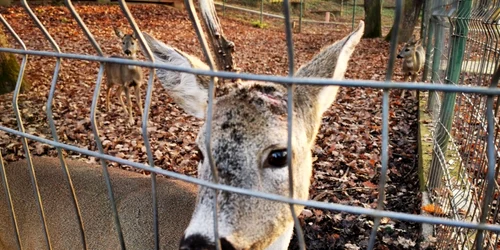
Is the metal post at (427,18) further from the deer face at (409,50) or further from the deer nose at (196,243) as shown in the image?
the deer nose at (196,243)

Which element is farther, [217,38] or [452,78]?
[217,38]

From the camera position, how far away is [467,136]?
330cm

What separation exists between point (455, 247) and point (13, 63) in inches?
298

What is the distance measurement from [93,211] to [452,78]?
3354mm

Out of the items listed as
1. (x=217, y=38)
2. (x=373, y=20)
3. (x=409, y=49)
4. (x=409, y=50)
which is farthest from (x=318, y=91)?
(x=373, y=20)

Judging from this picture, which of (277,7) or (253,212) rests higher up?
(253,212)

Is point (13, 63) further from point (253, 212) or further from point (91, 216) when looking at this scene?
point (253, 212)

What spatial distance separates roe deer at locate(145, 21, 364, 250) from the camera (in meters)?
1.80

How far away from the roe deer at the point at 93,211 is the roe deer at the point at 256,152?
108cm

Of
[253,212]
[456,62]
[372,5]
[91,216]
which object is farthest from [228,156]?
[372,5]

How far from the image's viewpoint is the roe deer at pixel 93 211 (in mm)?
3178

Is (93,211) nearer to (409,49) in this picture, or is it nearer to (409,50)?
(409,50)

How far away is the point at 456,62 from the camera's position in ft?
13.4

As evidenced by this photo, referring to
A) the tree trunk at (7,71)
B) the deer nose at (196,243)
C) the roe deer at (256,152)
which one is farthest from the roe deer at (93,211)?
the tree trunk at (7,71)
